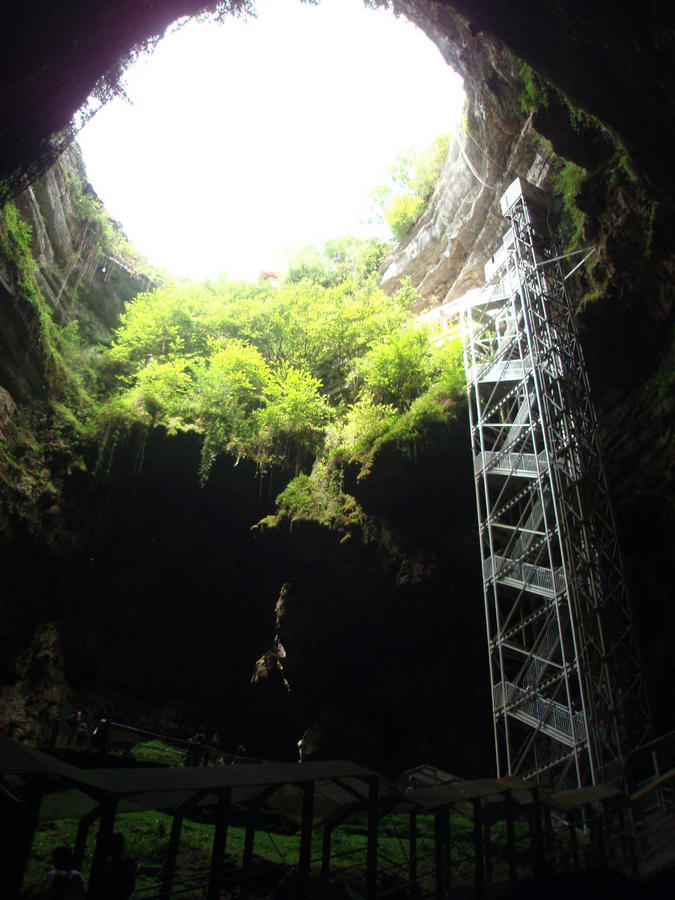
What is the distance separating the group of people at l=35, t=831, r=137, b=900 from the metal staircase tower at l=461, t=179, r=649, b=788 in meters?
9.27

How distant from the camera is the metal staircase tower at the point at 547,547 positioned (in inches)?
464

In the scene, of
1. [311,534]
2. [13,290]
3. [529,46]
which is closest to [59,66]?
[529,46]

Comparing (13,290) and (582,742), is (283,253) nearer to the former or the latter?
(13,290)

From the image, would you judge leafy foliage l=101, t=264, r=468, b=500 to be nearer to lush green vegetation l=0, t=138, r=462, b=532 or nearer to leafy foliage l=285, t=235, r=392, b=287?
lush green vegetation l=0, t=138, r=462, b=532

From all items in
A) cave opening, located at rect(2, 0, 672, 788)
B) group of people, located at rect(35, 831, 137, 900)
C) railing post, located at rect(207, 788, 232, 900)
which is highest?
cave opening, located at rect(2, 0, 672, 788)

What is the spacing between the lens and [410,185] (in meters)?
31.0

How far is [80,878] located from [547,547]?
38.7 ft

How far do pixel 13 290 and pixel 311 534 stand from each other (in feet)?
39.7

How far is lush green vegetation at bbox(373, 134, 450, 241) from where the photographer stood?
1133 inches

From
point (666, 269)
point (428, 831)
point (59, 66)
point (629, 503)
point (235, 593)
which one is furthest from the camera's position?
point (235, 593)

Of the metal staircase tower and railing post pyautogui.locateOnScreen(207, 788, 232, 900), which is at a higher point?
the metal staircase tower

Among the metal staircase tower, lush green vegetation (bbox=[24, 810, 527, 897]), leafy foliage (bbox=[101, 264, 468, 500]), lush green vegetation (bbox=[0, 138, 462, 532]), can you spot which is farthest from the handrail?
leafy foliage (bbox=[101, 264, 468, 500])

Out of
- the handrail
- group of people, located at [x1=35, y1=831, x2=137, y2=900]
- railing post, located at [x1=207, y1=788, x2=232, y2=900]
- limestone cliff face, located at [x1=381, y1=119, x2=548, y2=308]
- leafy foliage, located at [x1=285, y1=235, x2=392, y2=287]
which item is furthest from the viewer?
leafy foliage, located at [x1=285, y1=235, x2=392, y2=287]

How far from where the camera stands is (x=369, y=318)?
77.0 feet
